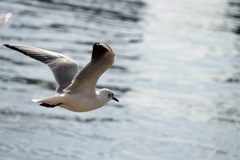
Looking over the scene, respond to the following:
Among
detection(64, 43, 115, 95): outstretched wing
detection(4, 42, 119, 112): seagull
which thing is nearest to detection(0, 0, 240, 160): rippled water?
detection(4, 42, 119, 112): seagull

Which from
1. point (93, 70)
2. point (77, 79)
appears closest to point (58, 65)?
point (77, 79)

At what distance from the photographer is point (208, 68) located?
1096 inches

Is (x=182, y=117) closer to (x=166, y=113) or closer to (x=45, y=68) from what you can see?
(x=166, y=113)

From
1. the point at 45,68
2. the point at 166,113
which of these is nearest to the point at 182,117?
the point at 166,113

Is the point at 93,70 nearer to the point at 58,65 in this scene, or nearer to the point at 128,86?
the point at 58,65

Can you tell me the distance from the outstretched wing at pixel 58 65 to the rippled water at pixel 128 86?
136cm

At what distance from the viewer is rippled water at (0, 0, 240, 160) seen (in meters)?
18.3

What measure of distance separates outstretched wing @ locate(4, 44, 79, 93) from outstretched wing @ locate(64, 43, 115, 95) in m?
0.49

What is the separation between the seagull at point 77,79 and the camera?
29.5 ft

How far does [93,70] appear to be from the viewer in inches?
370

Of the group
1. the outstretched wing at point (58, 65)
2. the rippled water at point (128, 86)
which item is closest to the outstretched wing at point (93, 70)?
the outstretched wing at point (58, 65)

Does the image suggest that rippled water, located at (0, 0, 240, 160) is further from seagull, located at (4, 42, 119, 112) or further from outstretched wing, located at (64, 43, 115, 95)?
outstretched wing, located at (64, 43, 115, 95)

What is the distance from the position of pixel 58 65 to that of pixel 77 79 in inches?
51.3

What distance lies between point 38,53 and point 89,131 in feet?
27.3
